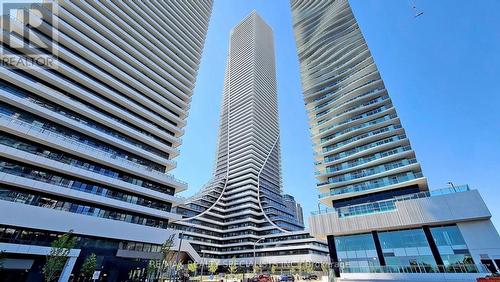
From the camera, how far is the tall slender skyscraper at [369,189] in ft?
85.2

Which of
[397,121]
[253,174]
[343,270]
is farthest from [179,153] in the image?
[253,174]

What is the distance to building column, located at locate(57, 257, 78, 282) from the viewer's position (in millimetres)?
25616

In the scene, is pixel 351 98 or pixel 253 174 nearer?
pixel 351 98

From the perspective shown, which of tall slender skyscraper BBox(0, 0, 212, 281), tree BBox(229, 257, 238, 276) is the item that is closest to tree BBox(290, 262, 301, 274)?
tree BBox(229, 257, 238, 276)

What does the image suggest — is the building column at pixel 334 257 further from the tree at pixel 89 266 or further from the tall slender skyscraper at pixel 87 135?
the tree at pixel 89 266

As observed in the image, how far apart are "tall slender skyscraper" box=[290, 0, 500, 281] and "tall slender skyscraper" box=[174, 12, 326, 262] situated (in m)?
46.0

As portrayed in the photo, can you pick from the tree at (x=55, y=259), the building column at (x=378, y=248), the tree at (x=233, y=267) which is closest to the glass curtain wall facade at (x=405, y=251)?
the building column at (x=378, y=248)

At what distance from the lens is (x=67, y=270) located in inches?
1031

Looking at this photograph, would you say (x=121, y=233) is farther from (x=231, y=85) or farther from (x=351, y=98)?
(x=231, y=85)

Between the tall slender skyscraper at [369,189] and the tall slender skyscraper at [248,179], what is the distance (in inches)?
1811

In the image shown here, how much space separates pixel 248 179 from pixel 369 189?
224ft

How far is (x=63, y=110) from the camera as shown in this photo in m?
31.3

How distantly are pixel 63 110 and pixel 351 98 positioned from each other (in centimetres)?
4563

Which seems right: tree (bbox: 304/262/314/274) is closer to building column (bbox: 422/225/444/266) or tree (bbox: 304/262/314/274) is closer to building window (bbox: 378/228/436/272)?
building window (bbox: 378/228/436/272)
